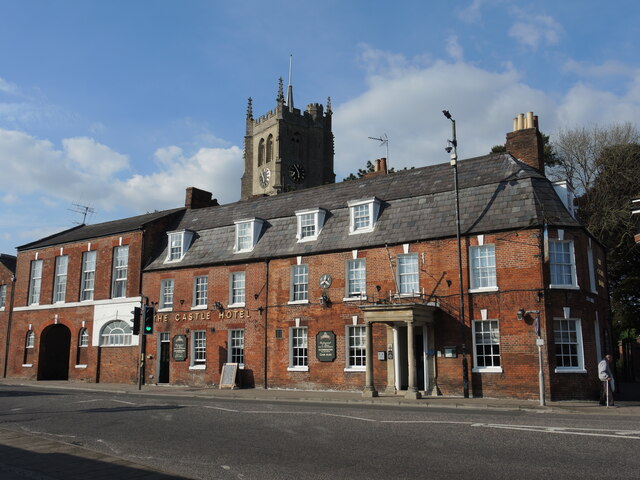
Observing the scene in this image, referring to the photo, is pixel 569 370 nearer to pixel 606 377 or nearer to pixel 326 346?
pixel 606 377

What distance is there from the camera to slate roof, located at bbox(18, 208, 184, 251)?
1411 inches

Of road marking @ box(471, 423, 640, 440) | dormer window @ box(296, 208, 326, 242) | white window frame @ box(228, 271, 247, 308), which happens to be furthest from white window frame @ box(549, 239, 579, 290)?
white window frame @ box(228, 271, 247, 308)

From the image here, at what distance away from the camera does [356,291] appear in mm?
25875

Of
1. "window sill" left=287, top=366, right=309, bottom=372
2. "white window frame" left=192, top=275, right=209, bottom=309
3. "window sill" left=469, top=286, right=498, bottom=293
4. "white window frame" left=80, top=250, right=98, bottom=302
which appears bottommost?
"window sill" left=287, top=366, right=309, bottom=372

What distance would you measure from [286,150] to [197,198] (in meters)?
52.3

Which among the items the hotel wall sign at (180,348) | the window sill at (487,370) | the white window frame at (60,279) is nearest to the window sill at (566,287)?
the window sill at (487,370)

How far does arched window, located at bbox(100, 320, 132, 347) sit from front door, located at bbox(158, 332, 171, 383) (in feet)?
8.09

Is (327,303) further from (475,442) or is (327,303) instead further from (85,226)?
(85,226)

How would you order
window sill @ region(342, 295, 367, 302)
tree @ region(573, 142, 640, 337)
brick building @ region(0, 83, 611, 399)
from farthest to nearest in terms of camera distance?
1. tree @ region(573, 142, 640, 337)
2. window sill @ region(342, 295, 367, 302)
3. brick building @ region(0, 83, 611, 399)

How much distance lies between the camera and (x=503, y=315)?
72.2 ft

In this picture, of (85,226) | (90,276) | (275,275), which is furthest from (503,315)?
(85,226)

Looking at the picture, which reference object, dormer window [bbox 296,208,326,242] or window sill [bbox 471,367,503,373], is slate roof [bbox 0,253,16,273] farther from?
window sill [bbox 471,367,503,373]

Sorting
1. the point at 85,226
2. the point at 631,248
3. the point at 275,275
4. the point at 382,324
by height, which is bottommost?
the point at 382,324

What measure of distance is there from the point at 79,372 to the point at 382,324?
20515 millimetres
